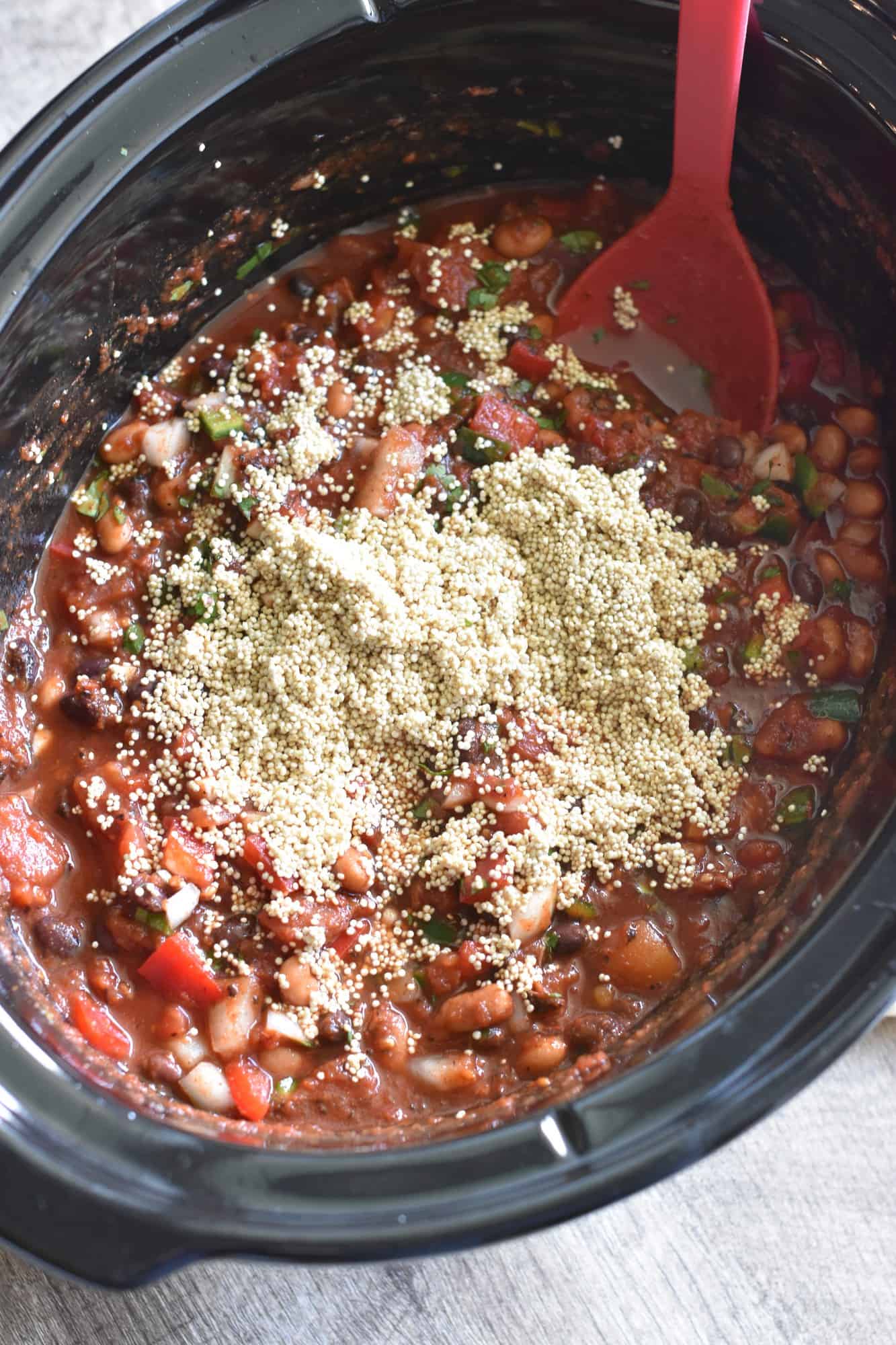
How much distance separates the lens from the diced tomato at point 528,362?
7.93 ft

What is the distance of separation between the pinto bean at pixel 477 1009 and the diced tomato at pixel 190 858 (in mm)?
466

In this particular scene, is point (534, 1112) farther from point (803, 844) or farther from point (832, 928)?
point (803, 844)

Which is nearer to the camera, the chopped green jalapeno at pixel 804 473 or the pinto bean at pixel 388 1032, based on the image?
the pinto bean at pixel 388 1032

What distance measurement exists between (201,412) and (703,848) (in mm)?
1235

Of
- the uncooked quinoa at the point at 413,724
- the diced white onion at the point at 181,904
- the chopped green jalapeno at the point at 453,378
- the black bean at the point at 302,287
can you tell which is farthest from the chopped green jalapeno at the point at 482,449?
the diced white onion at the point at 181,904

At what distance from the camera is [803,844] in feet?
7.14

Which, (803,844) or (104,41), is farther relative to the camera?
(104,41)

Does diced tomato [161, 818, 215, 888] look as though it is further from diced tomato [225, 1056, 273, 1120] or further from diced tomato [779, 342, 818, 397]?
diced tomato [779, 342, 818, 397]

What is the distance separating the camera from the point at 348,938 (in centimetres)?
215

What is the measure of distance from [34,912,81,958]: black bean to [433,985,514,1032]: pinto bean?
2.12 feet

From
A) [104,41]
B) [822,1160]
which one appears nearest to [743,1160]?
[822,1160]

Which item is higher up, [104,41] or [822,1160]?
[104,41]

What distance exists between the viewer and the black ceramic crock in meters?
1.65

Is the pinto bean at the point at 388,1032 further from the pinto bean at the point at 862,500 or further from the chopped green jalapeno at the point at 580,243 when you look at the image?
the chopped green jalapeno at the point at 580,243
